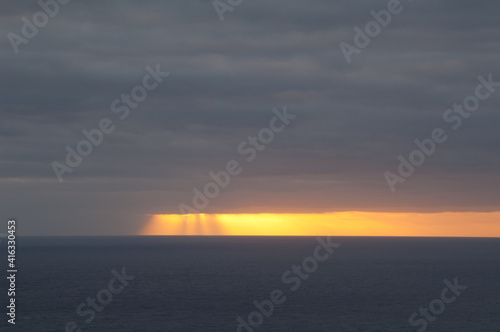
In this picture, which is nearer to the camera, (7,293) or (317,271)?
(7,293)

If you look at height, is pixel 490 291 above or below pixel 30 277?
below

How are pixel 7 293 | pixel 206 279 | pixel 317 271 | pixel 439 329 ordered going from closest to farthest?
pixel 439 329 → pixel 7 293 → pixel 206 279 → pixel 317 271

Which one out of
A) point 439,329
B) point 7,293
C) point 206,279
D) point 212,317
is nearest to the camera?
point 439,329

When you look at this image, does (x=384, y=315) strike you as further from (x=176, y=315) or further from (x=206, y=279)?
(x=206, y=279)

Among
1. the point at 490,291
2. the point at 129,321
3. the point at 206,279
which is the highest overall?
the point at 206,279

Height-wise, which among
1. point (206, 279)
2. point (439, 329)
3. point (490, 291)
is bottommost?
point (439, 329)

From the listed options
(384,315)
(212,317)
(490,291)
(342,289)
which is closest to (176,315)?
(212,317)

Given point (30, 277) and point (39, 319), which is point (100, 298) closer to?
point (39, 319)

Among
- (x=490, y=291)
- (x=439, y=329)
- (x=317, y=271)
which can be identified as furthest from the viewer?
(x=317, y=271)

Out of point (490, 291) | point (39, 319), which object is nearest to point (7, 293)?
point (39, 319)
